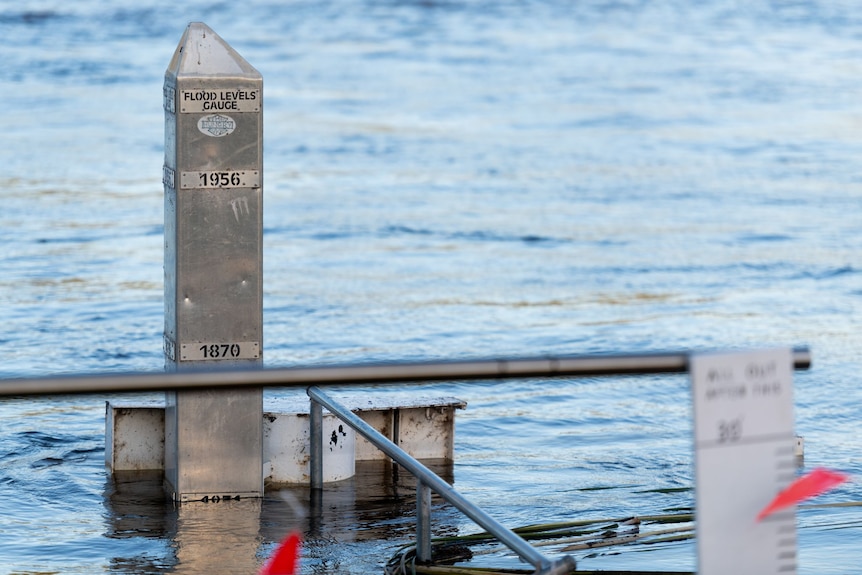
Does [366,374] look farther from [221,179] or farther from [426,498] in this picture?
[221,179]

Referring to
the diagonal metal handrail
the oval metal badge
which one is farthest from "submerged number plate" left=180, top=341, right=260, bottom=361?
the oval metal badge

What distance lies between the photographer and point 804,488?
2.51 metres

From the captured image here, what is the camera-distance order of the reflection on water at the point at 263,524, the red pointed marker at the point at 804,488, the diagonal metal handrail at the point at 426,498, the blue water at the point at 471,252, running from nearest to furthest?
1. the red pointed marker at the point at 804,488
2. the diagonal metal handrail at the point at 426,498
3. the reflection on water at the point at 263,524
4. the blue water at the point at 471,252

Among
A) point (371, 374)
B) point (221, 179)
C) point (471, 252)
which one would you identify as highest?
point (471, 252)

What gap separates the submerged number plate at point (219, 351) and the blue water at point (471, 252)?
2.14 ft

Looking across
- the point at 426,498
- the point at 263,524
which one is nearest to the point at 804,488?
the point at 426,498

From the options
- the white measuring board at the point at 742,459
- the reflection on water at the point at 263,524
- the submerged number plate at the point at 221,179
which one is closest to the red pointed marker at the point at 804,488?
the white measuring board at the point at 742,459

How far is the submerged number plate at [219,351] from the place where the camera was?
A: 639cm

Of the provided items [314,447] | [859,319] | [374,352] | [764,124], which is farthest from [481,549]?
[764,124]

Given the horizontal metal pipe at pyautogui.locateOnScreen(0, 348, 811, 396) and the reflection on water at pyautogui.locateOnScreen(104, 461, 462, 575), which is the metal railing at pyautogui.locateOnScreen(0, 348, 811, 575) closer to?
the horizontal metal pipe at pyautogui.locateOnScreen(0, 348, 811, 396)

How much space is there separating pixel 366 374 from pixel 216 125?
3895mm

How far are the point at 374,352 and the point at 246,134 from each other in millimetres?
4319

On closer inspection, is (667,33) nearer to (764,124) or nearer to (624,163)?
(764,124)

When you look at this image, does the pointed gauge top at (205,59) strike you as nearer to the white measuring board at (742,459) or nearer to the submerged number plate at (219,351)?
the submerged number plate at (219,351)
